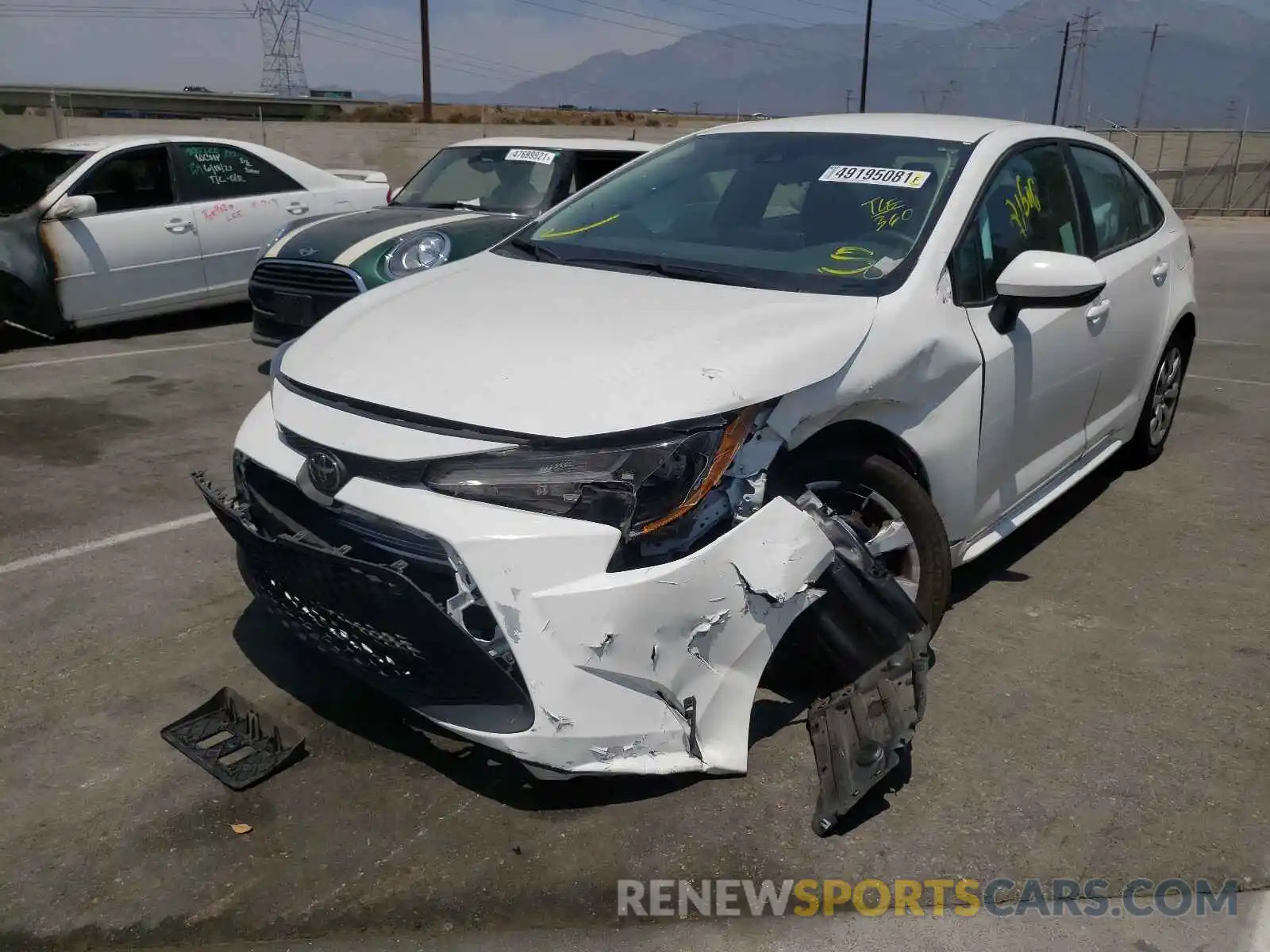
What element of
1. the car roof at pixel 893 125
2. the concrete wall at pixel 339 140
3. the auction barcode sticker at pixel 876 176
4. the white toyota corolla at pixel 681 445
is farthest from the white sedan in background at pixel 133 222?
the concrete wall at pixel 339 140

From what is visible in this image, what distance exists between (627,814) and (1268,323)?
32.3 feet

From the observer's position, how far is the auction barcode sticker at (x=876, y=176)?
3520 millimetres

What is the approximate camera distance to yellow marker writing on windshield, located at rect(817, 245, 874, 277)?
320 cm

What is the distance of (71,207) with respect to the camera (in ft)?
25.1

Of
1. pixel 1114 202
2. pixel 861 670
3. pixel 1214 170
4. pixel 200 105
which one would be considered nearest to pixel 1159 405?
pixel 1114 202

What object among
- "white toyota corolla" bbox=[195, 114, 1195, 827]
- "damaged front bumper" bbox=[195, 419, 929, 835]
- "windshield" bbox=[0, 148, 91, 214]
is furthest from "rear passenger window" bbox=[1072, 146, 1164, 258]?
"windshield" bbox=[0, 148, 91, 214]

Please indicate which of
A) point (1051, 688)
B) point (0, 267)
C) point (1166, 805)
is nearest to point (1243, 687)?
point (1051, 688)

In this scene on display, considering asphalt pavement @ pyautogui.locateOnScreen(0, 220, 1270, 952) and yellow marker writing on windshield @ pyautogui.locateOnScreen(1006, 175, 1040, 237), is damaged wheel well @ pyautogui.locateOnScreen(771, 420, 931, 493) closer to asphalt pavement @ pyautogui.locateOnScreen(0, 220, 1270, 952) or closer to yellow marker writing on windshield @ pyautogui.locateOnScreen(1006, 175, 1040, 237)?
asphalt pavement @ pyautogui.locateOnScreen(0, 220, 1270, 952)

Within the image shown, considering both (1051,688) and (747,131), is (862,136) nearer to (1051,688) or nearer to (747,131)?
(747,131)

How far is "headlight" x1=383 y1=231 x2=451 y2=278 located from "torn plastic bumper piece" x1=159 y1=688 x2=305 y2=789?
375 cm

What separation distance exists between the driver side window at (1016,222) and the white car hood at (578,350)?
21.2 inches

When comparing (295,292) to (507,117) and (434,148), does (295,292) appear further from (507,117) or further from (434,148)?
(507,117)

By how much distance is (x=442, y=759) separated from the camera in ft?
9.53

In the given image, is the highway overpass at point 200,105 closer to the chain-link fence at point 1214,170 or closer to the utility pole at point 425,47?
the utility pole at point 425,47
